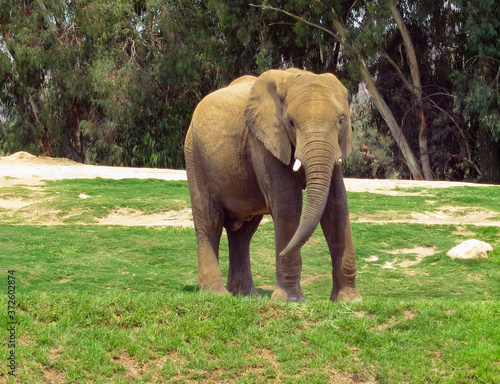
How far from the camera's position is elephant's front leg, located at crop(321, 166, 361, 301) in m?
7.84

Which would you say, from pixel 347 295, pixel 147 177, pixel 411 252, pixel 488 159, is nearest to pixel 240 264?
pixel 347 295

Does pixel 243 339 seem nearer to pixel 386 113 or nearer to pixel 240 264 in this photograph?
pixel 240 264

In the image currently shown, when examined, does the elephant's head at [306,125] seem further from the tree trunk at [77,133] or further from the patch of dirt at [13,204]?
the tree trunk at [77,133]

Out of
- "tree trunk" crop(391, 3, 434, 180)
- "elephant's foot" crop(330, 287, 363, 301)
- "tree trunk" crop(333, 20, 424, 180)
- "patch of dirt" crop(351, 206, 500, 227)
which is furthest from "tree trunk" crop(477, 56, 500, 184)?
"elephant's foot" crop(330, 287, 363, 301)

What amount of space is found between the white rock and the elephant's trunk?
5.63 meters

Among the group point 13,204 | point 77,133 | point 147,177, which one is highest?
point 77,133

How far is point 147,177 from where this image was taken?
21.7 m

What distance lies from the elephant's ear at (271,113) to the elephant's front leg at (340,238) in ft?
1.77

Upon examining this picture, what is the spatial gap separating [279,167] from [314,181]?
70 centimetres

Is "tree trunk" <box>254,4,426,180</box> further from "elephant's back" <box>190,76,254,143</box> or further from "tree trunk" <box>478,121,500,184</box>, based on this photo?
"elephant's back" <box>190,76,254,143</box>

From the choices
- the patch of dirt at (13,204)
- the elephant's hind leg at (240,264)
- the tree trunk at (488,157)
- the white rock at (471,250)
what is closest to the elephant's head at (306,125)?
the elephant's hind leg at (240,264)

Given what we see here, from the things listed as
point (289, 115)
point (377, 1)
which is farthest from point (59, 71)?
point (289, 115)

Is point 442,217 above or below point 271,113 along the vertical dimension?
below

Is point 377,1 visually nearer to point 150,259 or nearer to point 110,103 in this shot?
point 110,103
